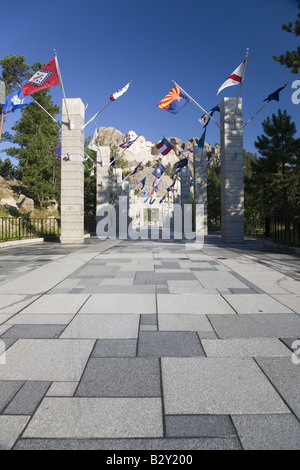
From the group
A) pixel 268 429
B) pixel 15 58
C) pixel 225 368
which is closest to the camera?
pixel 268 429

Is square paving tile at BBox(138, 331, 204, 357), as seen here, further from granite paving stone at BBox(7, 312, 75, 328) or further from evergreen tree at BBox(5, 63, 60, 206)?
evergreen tree at BBox(5, 63, 60, 206)

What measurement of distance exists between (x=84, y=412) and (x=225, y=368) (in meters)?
1.33

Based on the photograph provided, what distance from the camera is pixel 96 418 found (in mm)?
1960

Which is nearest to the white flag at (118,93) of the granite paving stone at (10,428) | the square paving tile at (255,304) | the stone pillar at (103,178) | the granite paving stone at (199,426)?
the stone pillar at (103,178)

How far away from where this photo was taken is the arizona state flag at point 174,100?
56.6 feet

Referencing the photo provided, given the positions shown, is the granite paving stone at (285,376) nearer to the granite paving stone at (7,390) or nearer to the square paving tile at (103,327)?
the square paving tile at (103,327)

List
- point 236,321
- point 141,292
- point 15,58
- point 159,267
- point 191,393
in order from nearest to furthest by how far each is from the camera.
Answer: point 191,393, point 236,321, point 141,292, point 159,267, point 15,58

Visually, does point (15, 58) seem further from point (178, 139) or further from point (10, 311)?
point (178, 139)

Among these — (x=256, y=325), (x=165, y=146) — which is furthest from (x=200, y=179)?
(x=256, y=325)

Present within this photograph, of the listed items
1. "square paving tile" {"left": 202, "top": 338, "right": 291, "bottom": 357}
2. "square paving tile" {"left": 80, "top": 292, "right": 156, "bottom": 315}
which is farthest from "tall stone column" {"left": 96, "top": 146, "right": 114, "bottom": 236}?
"square paving tile" {"left": 202, "top": 338, "right": 291, "bottom": 357}
